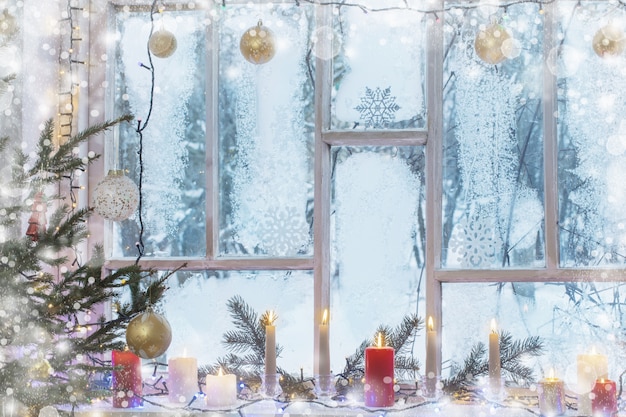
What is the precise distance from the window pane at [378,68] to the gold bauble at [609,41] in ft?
1.77

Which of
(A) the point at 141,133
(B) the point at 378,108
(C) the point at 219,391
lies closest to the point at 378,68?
(B) the point at 378,108

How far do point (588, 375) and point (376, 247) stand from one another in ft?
2.42

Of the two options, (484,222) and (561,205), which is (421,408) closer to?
(484,222)

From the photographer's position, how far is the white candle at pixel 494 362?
7.04ft

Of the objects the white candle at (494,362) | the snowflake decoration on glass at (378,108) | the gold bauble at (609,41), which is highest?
the gold bauble at (609,41)

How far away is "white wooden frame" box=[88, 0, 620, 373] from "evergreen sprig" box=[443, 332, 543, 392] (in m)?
0.13

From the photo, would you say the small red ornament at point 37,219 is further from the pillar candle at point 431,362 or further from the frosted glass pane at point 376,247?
the pillar candle at point 431,362

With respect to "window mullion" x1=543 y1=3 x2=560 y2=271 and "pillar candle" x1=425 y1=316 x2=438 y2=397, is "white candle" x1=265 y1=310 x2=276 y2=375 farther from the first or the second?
"window mullion" x1=543 y1=3 x2=560 y2=271

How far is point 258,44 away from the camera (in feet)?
7.34

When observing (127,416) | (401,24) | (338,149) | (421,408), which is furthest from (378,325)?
(401,24)

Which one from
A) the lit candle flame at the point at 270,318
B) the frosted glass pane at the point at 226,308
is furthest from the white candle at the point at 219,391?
the frosted glass pane at the point at 226,308

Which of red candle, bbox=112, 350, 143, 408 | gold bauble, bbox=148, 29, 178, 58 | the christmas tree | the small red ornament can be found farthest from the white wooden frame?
the christmas tree

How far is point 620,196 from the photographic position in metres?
2.40

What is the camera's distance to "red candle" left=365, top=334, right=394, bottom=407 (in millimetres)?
2141
